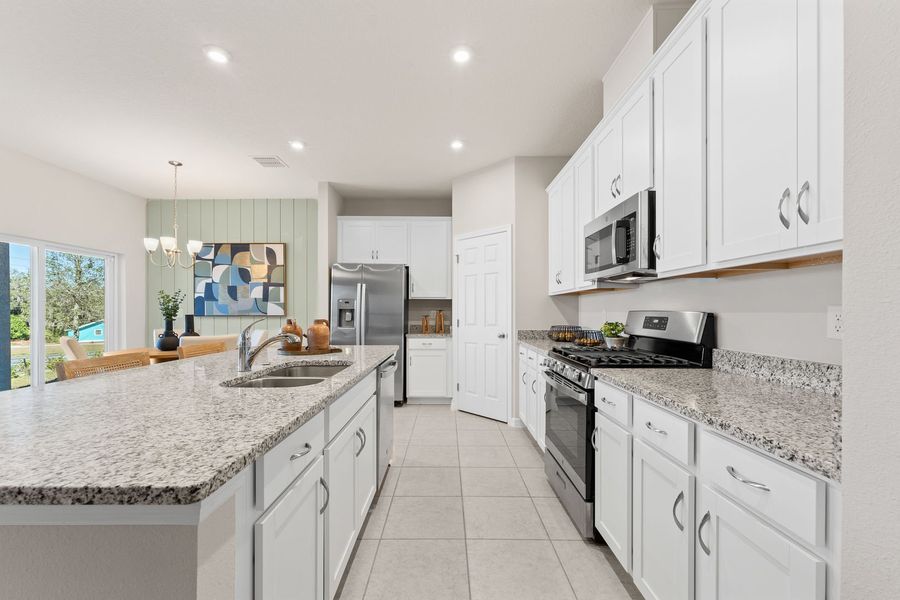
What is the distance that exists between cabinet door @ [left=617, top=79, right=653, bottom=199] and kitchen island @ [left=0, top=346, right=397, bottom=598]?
6.12 ft

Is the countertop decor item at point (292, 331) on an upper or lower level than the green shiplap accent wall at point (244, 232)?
lower

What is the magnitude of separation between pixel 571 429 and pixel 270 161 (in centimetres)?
407

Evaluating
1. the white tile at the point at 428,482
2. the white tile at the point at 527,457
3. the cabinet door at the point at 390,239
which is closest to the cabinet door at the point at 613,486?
the white tile at the point at 428,482

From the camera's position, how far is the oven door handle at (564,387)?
1968 millimetres

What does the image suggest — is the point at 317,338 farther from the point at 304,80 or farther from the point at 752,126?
the point at 752,126

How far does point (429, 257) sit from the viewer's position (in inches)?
212

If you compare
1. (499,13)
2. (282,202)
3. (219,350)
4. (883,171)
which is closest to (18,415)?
(883,171)

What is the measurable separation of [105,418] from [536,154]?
403 centimetres

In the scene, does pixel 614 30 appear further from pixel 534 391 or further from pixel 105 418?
pixel 105 418

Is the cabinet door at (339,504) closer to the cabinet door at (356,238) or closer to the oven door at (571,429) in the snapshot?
the oven door at (571,429)

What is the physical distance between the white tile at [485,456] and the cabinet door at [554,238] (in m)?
1.50

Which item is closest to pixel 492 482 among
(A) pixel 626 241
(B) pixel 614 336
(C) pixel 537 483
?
(C) pixel 537 483

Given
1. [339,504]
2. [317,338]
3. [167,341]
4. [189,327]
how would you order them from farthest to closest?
[189,327] → [167,341] → [317,338] → [339,504]

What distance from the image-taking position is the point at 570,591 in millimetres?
1677
